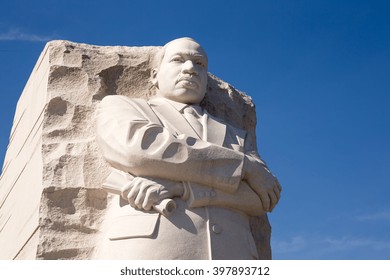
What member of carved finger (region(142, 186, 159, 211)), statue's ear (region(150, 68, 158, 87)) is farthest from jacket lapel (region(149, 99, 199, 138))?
carved finger (region(142, 186, 159, 211))

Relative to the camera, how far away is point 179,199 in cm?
572

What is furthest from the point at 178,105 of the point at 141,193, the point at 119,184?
the point at 141,193

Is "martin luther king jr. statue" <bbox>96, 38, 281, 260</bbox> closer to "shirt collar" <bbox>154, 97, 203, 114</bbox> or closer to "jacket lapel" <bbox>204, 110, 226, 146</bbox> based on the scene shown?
"jacket lapel" <bbox>204, 110, 226, 146</bbox>

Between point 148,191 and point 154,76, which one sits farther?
point 154,76

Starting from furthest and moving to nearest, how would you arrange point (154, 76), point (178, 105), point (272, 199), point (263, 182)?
point (154, 76), point (178, 105), point (272, 199), point (263, 182)

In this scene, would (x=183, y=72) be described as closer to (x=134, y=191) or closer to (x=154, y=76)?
(x=154, y=76)

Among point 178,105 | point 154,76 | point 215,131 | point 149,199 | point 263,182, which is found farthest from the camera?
point 154,76

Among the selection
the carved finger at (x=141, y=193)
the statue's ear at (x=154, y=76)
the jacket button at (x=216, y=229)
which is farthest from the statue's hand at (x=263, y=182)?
the statue's ear at (x=154, y=76)

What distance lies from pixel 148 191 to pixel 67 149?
1.06m

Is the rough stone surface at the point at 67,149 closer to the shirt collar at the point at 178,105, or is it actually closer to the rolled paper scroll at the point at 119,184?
the rolled paper scroll at the point at 119,184

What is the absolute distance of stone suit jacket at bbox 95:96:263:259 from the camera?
217 inches

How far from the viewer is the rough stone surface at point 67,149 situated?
6.00m

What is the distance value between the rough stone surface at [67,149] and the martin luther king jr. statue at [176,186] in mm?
298
